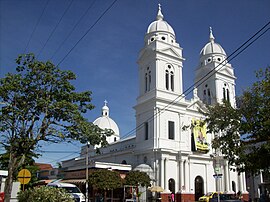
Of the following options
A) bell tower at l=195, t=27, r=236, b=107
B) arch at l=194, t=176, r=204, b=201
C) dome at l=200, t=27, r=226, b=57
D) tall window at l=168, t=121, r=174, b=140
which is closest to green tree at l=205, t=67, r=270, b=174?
tall window at l=168, t=121, r=174, b=140

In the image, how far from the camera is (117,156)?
50.2 m

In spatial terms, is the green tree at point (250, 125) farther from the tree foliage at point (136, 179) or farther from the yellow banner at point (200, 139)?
the yellow banner at point (200, 139)

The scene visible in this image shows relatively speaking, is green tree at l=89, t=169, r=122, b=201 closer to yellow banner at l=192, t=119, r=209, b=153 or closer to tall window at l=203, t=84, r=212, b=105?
yellow banner at l=192, t=119, r=209, b=153

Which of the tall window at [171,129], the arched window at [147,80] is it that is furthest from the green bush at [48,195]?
the arched window at [147,80]

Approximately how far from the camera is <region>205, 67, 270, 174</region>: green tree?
687 inches

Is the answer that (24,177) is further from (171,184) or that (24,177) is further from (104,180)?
(171,184)

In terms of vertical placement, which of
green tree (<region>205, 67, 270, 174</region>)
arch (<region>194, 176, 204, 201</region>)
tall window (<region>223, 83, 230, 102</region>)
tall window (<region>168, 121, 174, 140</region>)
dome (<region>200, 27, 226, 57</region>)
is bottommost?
arch (<region>194, 176, 204, 201</region>)

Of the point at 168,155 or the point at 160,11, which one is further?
the point at 160,11

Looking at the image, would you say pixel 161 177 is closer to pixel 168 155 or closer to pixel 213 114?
pixel 168 155

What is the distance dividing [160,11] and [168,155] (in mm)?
24484

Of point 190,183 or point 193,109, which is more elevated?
point 193,109

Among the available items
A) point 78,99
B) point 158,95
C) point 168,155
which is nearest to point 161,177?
point 168,155

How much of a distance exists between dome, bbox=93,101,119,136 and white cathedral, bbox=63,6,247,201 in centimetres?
1724

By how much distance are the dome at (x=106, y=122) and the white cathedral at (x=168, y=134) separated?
679 inches
